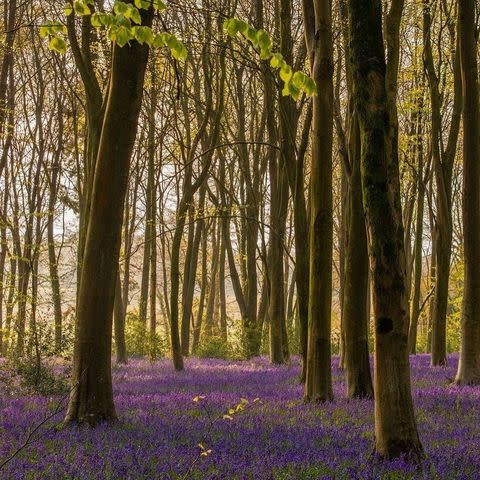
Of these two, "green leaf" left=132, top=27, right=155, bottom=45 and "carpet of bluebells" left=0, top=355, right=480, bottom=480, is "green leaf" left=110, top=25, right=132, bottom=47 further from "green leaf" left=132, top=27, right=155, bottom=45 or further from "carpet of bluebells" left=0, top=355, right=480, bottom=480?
"carpet of bluebells" left=0, top=355, right=480, bottom=480

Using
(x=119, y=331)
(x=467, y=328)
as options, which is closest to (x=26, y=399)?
(x=467, y=328)

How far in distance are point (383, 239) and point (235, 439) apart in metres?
2.73

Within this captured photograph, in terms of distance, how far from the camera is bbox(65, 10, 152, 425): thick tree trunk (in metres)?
8.34

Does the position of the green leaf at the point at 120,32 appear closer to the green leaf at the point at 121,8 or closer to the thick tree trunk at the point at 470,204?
the green leaf at the point at 121,8

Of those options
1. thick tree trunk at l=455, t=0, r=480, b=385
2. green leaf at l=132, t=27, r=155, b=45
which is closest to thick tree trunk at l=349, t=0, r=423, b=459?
green leaf at l=132, t=27, r=155, b=45

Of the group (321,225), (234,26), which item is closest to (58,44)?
(234,26)

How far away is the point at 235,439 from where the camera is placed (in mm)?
7211

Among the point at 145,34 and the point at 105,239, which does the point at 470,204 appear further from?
the point at 145,34

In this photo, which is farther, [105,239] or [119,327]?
[119,327]

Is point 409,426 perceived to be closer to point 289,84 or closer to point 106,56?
point 289,84

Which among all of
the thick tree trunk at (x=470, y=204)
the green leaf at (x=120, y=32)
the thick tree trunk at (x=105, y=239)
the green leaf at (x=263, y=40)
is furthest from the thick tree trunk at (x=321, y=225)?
the green leaf at (x=120, y=32)

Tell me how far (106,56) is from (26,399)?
9.72 metres

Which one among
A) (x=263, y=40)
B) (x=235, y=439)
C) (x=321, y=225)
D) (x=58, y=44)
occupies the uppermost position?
(x=58, y=44)

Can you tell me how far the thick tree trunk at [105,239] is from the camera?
8344 millimetres
